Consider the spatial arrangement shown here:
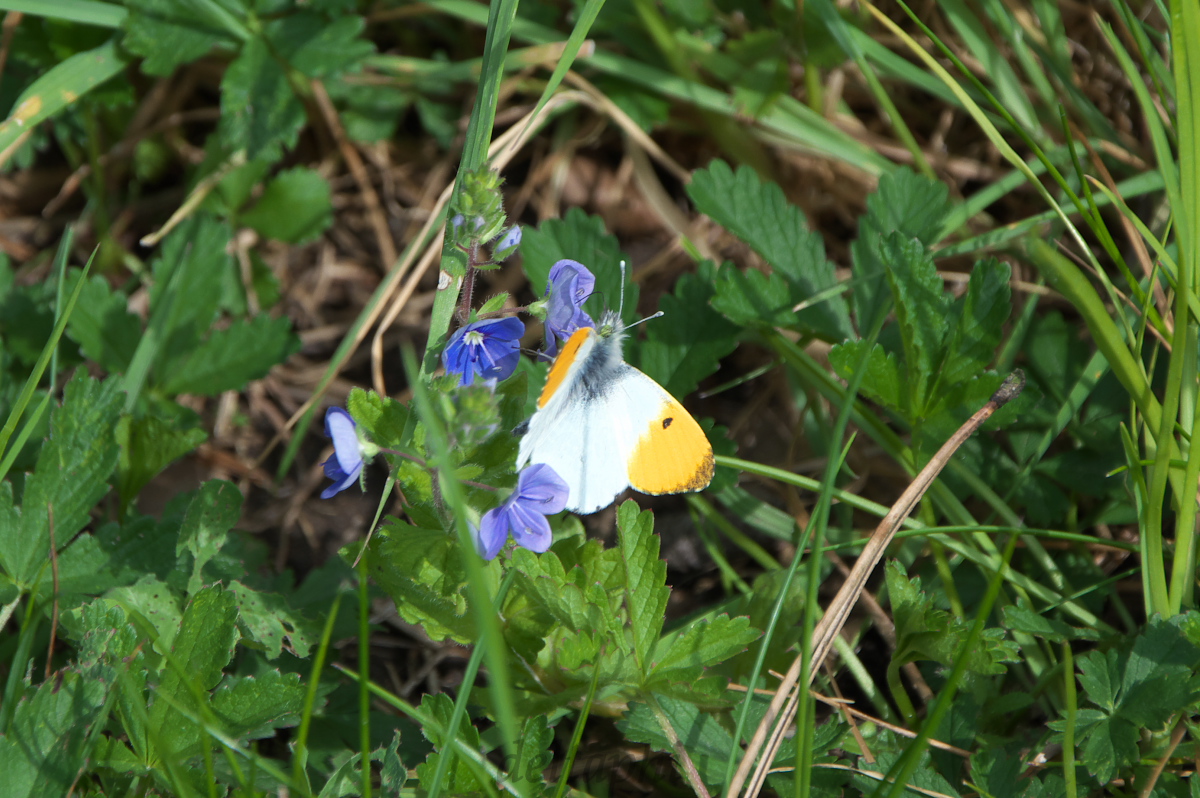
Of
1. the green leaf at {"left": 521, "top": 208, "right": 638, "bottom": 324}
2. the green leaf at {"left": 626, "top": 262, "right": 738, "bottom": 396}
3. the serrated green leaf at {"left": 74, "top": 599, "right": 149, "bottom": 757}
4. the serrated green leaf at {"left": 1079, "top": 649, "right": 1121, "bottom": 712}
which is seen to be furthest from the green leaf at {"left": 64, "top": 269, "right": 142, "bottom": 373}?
the serrated green leaf at {"left": 1079, "top": 649, "right": 1121, "bottom": 712}

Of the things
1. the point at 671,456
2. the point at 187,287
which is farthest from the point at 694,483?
the point at 187,287

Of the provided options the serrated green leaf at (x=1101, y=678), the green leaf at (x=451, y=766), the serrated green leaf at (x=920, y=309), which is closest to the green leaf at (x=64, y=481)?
the green leaf at (x=451, y=766)

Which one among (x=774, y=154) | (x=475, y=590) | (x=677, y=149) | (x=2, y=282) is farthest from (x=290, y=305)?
(x=475, y=590)

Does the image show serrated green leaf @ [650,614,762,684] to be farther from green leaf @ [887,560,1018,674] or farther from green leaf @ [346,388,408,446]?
green leaf @ [346,388,408,446]

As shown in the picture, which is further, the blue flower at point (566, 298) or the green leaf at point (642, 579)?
the green leaf at point (642, 579)

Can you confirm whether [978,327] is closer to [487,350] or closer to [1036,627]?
[1036,627]

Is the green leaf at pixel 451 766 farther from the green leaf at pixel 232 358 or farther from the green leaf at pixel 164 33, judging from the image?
the green leaf at pixel 164 33
